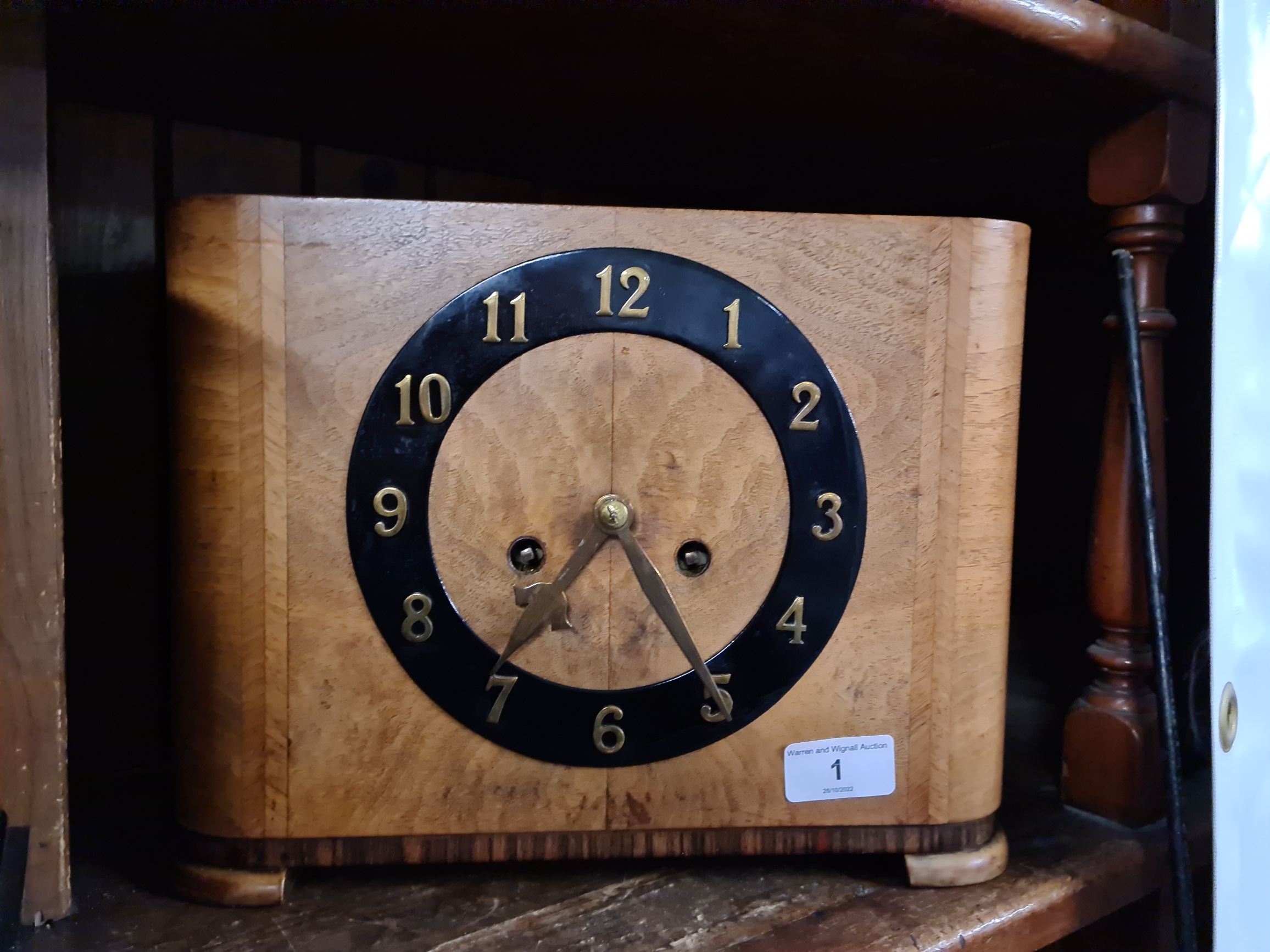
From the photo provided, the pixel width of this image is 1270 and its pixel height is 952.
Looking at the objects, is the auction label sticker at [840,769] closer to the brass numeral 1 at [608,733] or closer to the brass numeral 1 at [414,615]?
the brass numeral 1 at [608,733]

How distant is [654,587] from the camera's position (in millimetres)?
658

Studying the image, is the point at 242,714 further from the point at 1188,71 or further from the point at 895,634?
the point at 1188,71

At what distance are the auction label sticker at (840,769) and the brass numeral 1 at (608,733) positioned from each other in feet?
0.42

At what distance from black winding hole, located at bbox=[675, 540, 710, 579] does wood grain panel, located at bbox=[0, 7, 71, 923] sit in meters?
0.43

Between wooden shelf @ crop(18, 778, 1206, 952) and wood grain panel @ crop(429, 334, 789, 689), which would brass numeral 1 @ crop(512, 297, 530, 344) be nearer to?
wood grain panel @ crop(429, 334, 789, 689)

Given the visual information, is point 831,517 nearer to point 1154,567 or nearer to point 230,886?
point 1154,567

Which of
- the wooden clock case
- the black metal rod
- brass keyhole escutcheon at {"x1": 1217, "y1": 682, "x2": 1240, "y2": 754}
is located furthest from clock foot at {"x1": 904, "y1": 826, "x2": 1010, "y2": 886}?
brass keyhole escutcheon at {"x1": 1217, "y1": 682, "x2": 1240, "y2": 754}

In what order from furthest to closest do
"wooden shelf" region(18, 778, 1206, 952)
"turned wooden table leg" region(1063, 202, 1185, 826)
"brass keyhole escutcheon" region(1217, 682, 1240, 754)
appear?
"turned wooden table leg" region(1063, 202, 1185, 826), "wooden shelf" region(18, 778, 1206, 952), "brass keyhole escutcheon" region(1217, 682, 1240, 754)

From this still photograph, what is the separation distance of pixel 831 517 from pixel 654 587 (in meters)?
0.14

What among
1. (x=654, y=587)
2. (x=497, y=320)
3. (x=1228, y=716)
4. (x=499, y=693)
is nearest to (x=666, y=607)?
(x=654, y=587)

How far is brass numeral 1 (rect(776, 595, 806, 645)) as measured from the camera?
0.68 meters

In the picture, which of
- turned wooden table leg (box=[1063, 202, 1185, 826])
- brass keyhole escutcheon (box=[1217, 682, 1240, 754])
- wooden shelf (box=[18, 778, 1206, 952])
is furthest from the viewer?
turned wooden table leg (box=[1063, 202, 1185, 826])

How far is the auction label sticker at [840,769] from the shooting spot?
2.23ft

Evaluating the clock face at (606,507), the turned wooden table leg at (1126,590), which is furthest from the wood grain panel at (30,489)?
the turned wooden table leg at (1126,590)
